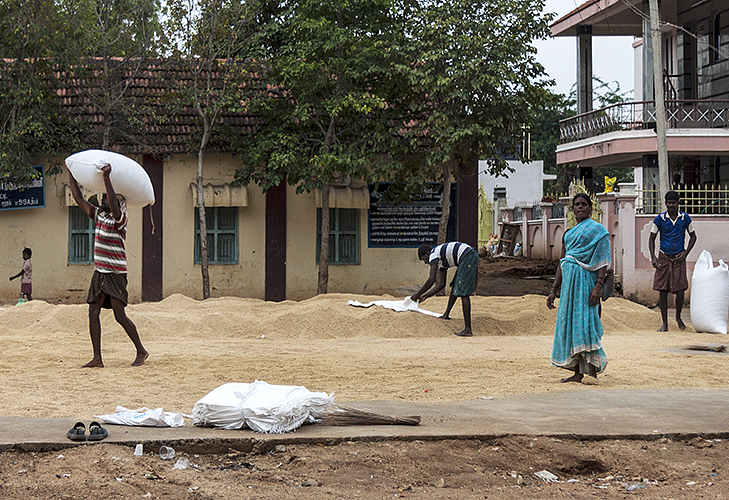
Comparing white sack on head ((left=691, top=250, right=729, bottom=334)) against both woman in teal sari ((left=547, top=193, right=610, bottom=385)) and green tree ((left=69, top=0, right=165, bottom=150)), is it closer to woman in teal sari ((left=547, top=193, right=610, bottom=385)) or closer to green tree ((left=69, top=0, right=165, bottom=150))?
woman in teal sari ((left=547, top=193, right=610, bottom=385))

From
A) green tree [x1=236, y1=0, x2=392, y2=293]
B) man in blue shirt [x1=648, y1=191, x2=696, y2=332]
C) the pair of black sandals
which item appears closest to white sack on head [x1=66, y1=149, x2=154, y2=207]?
the pair of black sandals

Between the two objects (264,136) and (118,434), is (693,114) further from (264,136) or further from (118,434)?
(118,434)

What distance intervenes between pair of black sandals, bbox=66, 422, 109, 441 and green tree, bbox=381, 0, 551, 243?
1049cm

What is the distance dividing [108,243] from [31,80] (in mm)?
8637

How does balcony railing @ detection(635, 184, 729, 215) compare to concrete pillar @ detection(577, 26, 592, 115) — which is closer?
balcony railing @ detection(635, 184, 729, 215)

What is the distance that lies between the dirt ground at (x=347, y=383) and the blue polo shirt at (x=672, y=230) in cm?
124

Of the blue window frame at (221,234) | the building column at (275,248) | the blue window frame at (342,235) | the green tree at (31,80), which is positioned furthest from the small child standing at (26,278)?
the blue window frame at (342,235)

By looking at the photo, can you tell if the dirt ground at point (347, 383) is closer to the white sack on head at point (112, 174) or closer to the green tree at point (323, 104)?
the white sack on head at point (112, 174)

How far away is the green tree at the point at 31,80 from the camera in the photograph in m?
14.2

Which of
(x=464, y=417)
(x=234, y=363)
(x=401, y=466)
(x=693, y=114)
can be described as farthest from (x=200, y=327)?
(x=693, y=114)

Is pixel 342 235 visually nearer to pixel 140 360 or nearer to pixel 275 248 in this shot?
pixel 275 248

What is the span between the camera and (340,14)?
49.3 feet

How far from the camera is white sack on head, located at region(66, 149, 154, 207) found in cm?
732

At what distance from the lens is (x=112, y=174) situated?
7.43m
